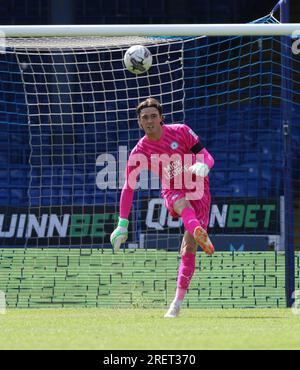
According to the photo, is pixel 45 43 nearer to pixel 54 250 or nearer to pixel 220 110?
pixel 54 250

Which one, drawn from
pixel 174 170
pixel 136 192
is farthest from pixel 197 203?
pixel 136 192

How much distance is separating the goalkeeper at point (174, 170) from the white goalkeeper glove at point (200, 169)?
0.75 feet

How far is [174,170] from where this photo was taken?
8133 millimetres

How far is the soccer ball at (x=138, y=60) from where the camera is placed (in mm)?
8977

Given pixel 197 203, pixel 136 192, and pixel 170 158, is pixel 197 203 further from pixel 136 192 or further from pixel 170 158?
pixel 136 192

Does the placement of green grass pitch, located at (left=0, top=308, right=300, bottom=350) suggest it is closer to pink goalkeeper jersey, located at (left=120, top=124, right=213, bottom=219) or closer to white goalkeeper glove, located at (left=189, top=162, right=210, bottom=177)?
pink goalkeeper jersey, located at (left=120, top=124, right=213, bottom=219)

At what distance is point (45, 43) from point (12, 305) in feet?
8.65

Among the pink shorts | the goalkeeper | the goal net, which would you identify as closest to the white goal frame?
the goal net

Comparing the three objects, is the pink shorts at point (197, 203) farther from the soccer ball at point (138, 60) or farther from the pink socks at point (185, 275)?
the soccer ball at point (138, 60)

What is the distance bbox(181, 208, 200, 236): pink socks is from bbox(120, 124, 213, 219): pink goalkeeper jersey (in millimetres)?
280

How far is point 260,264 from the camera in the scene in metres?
11.7

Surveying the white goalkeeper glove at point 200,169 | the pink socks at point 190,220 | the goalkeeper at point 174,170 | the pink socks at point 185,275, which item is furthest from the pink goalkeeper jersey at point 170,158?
the pink socks at point 185,275
